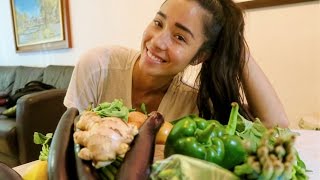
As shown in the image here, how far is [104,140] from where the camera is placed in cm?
45

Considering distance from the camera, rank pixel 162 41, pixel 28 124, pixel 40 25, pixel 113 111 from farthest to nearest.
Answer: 1. pixel 40 25
2. pixel 28 124
3. pixel 162 41
4. pixel 113 111

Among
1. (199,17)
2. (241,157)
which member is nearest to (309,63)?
(199,17)

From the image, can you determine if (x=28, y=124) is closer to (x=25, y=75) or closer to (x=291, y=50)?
(x=25, y=75)

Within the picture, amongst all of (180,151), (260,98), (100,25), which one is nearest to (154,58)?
(260,98)

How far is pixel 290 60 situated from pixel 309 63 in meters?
0.10

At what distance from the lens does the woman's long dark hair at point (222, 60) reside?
41.6 inches

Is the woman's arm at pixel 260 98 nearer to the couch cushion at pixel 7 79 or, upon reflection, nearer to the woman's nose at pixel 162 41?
the woman's nose at pixel 162 41

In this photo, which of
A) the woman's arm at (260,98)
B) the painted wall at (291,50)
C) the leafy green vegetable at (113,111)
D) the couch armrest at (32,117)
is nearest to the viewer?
the leafy green vegetable at (113,111)

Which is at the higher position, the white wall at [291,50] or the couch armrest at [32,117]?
the white wall at [291,50]

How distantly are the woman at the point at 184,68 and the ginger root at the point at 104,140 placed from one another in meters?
0.52

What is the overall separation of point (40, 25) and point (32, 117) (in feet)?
5.25

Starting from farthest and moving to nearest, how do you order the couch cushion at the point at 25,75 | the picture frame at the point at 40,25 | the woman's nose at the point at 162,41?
1. the couch cushion at the point at 25,75
2. the picture frame at the point at 40,25
3. the woman's nose at the point at 162,41

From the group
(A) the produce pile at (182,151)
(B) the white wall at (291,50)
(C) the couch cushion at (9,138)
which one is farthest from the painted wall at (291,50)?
(C) the couch cushion at (9,138)

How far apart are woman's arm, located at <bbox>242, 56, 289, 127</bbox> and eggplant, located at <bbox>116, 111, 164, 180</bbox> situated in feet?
2.32
